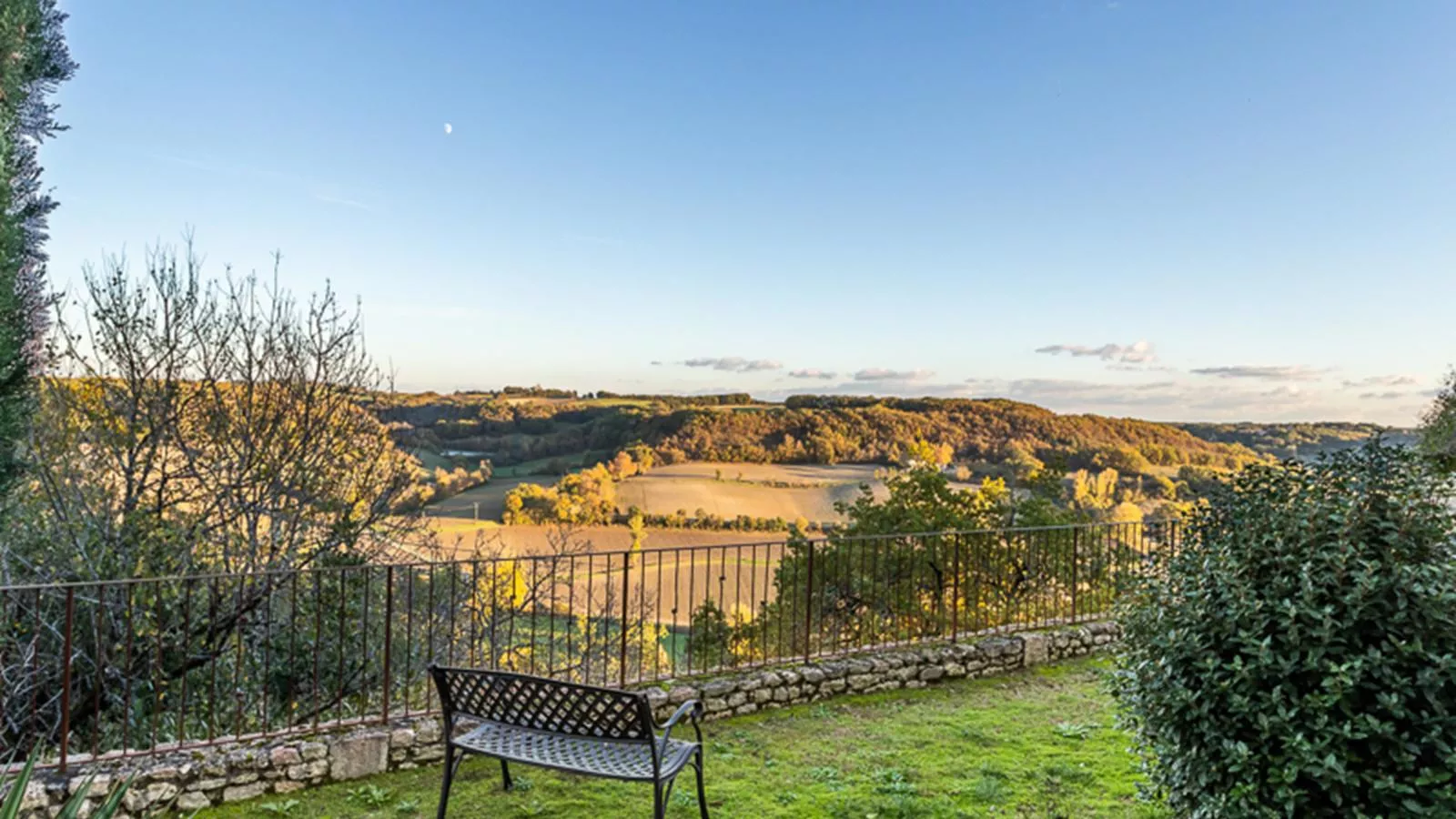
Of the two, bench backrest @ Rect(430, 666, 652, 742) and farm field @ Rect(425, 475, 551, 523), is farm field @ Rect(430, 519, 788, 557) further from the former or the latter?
bench backrest @ Rect(430, 666, 652, 742)

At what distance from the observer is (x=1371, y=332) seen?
33.7 ft

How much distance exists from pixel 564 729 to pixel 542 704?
0.47ft

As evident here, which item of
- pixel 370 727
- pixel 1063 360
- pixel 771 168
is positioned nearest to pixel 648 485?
pixel 771 168

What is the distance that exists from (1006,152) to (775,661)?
34.4 ft

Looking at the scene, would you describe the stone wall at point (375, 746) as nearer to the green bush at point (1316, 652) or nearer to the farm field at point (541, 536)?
the farm field at point (541, 536)

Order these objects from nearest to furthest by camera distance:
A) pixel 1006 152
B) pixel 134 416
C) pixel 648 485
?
pixel 134 416
pixel 1006 152
pixel 648 485

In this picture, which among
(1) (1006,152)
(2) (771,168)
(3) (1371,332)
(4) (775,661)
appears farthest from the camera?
(2) (771,168)

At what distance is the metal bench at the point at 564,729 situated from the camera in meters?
2.78

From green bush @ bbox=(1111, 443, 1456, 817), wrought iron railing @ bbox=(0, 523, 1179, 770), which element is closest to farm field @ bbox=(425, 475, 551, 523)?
wrought iron railing @ bbox=(0, 523, 1179, 770)

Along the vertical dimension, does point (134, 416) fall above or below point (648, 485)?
above

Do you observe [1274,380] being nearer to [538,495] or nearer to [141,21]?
[538,495]

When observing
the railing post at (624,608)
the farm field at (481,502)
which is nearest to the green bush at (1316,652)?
the railing post at (624,608)

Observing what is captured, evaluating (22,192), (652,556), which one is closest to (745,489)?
(652,556)

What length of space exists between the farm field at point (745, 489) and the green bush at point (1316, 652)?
570 inches
